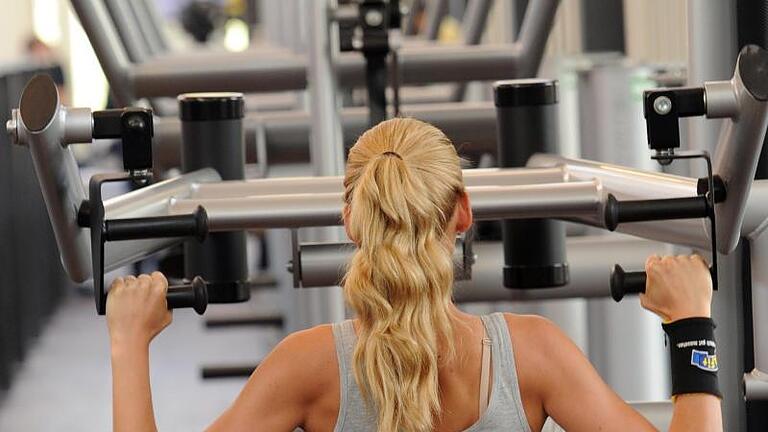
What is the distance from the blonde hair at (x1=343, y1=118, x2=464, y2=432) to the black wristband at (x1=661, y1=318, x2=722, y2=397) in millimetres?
227

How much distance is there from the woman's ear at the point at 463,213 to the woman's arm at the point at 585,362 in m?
0.11

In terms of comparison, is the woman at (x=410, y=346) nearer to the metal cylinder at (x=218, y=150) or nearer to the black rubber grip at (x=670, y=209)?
the black rubber grip at (x=670, y=209)

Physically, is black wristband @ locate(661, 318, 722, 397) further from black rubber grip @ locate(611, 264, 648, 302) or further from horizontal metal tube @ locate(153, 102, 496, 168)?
horizontal metal tube @ locate(153, 102, 496, 168)

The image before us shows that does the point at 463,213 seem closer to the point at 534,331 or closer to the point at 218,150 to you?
the point at 534,331

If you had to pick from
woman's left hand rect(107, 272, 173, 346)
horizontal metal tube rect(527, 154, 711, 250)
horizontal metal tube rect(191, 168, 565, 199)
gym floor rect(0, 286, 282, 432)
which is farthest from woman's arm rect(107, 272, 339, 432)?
gym floor rect(0, 286, 282, 432)

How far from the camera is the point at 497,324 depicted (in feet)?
4.75

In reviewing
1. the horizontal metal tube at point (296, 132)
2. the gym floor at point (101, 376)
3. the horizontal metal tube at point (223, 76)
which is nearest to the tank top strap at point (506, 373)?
the horizontal metal tube at point (296, 132)

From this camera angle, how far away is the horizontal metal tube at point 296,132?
2475mm

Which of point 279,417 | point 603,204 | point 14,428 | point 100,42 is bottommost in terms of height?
point 14,428

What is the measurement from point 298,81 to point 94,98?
45.5 ft

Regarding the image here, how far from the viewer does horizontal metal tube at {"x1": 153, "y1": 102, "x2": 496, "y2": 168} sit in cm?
247

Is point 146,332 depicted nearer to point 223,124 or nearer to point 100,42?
point 223,124

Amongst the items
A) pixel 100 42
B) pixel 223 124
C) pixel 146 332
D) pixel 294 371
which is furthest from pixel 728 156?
pixel 100 42

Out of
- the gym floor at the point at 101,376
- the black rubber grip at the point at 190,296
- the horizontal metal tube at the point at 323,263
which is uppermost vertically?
the black rubber grip at the point at 190,296
